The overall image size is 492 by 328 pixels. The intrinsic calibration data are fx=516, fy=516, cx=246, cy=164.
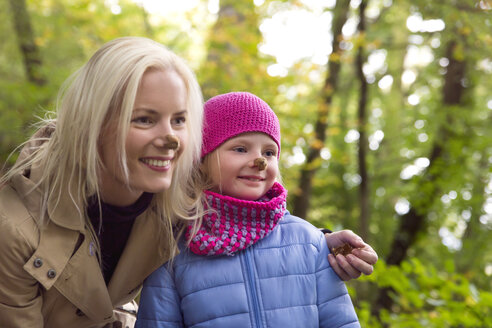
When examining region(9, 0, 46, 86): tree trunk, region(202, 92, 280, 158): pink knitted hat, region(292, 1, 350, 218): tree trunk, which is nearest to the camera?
region(202, 92, 280, 158): pink knitted hat

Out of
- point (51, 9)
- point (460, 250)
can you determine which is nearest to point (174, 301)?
point (460, 250)

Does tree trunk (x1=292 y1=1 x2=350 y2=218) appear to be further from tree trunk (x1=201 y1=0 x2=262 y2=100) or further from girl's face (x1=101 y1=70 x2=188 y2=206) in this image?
girl's face (x1=101 y1=70 x2=188 y2=206)

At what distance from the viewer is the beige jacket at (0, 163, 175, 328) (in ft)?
6.34

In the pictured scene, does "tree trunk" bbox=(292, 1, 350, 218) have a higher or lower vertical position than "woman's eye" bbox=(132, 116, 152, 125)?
lower

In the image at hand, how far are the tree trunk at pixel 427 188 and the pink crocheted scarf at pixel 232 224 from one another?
4491 mm

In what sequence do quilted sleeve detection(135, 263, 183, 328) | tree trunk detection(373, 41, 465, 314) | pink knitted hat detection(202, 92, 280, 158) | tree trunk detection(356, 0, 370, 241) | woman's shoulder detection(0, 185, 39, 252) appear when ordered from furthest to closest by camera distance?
tree trunk detection(356, 0, 370, 241) → tree trunk detection(373, 41, 465, 314) → pink knitted hat detection(202, 92, 280, 158) → quilted sleeve detection(135, 263, 183, 328) → woman's shoulder detection(0, 185, 39, 252)

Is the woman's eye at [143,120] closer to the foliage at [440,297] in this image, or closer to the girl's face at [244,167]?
the girl's face at [244,167]

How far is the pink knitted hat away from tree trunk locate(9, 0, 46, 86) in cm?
532

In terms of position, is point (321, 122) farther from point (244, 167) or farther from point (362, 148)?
point (244, 167)

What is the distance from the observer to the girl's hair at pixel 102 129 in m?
1.93

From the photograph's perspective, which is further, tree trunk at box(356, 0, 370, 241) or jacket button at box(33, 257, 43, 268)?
tree trunk at box(356, 0, 370, 241)

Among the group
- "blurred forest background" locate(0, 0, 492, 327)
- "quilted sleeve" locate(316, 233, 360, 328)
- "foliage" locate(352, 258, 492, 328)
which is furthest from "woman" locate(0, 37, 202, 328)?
"blurred forest background" locate(0, 0, 492, 327)

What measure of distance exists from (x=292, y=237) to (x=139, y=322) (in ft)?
2.32

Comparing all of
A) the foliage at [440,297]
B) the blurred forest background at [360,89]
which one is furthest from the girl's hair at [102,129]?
the blurred forest background at [360,89]
